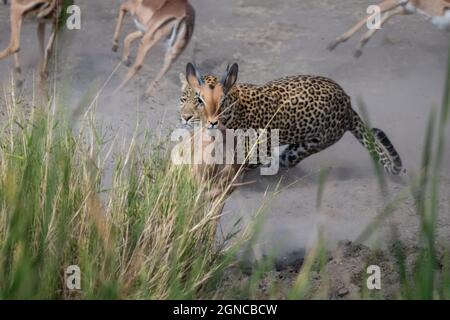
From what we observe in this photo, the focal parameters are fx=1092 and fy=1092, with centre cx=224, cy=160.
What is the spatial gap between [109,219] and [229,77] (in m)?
2.05

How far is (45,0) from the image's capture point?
7656 mm

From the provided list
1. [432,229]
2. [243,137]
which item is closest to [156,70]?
[243,137]

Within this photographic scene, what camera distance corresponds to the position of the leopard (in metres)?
6.54

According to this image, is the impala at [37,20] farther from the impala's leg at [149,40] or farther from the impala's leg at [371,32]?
the impala's leg at [371,32]

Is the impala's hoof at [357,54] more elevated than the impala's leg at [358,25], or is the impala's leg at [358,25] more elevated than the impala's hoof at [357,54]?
the impala's leg at [358,25]

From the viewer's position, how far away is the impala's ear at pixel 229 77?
6.52m

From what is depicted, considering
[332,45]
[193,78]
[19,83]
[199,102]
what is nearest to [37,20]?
[19,83]

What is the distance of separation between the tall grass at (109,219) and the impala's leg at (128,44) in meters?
2.31

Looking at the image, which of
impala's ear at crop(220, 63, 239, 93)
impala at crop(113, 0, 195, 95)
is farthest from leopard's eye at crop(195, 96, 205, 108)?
impala at crop(113, 0, 195, 95)

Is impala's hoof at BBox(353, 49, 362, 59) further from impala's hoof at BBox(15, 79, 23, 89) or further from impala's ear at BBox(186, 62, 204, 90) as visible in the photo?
impala's hoof at BBox(15, 79, 23, 89)

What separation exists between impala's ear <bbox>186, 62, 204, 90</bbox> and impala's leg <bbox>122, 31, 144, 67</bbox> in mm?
1148

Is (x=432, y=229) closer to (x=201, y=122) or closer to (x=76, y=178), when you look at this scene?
(x=76, y=178)
